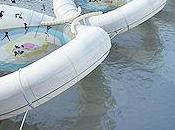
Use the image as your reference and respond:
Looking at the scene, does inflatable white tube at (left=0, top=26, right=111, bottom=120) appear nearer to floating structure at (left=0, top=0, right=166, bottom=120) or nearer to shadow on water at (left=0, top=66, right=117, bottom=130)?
floating structure at (left=0, top=0, right=166, bottom=120)

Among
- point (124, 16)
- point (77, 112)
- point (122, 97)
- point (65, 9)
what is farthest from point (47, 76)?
point (124, 16)

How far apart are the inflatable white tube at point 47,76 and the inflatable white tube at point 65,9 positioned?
204 cm

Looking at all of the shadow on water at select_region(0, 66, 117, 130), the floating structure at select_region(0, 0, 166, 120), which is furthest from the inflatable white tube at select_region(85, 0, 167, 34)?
the shadow on water at select_region(0, 66, 117, 130)

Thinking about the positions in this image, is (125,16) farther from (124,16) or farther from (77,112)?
(77,112)

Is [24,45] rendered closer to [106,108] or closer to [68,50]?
[68,50]

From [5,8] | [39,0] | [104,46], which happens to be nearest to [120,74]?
[104,46]

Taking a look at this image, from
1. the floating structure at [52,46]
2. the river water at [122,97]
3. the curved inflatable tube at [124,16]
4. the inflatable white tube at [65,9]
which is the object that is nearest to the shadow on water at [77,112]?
the river water at [122,97]

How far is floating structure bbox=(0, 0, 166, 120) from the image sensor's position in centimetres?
667

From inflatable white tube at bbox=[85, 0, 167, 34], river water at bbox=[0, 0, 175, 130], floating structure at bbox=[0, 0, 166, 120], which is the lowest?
river water at bbox=[0, 0, 175, 130]

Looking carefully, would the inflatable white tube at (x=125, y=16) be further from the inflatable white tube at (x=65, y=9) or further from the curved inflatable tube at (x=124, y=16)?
the inflatable white tube at (x=65, y=9)

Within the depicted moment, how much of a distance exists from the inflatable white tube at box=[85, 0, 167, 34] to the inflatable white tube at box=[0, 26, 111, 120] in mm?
2020

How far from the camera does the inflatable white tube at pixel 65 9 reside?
9.80 m

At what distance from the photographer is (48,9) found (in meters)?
12.6

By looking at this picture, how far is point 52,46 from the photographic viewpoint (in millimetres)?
8930
